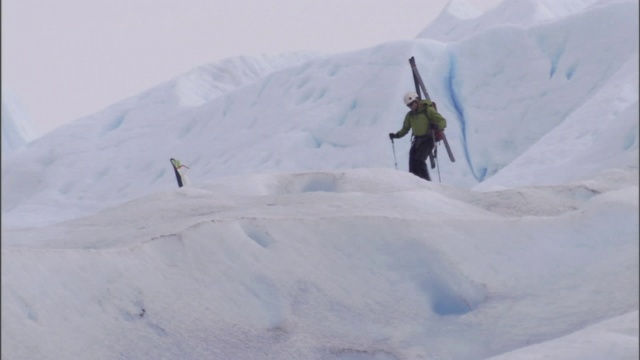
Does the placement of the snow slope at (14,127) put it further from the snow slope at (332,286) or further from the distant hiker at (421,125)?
the snow slope at (332,286)

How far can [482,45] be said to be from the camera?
17500mm

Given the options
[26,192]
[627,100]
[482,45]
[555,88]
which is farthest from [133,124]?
[627,100]

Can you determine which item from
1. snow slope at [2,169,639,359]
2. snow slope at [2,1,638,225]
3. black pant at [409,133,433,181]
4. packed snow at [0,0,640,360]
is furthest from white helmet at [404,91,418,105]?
snow slope at [2,1,638,225]

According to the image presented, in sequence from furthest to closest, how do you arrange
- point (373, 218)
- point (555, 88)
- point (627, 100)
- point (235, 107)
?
point (235, 107)
point (555, 88)
point (627, 100)
point (373, 218)

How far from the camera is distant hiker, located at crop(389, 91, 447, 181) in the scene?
761 cm

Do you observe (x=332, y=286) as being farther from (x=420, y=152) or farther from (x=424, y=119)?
(x=420, y=152)

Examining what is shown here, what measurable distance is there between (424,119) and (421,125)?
65mm

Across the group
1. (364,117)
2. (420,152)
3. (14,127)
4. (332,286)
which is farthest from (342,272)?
(14,127)

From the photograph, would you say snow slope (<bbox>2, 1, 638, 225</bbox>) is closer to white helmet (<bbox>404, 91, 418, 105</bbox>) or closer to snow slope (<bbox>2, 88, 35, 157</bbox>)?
white helmet (<bbox>404, 91, 418, 105</bbox>)

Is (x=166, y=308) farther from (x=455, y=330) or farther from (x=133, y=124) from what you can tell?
(x=133, y=124)

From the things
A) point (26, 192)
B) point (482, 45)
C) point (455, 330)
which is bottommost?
point (26, 192)

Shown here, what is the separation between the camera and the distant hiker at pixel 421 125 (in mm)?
7606

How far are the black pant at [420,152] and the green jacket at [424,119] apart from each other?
78 mm

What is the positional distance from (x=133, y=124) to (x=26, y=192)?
10.7ft
